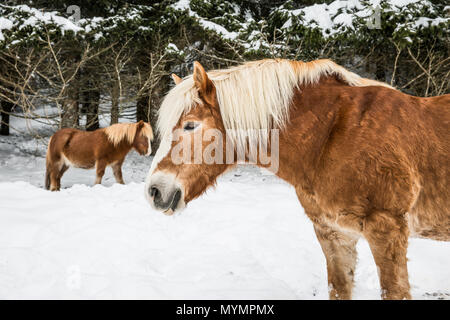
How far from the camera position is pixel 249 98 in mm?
1899

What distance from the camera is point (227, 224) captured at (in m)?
4.11

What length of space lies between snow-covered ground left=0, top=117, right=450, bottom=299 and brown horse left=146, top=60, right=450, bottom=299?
0.66m

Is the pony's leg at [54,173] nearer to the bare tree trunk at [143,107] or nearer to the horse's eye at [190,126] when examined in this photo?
the bare tree trunk at [143,107]

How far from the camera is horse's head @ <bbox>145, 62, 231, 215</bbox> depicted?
181cm

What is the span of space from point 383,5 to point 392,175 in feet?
17.0

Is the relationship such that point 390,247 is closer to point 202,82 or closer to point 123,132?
point 202,82

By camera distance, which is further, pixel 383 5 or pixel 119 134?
pixel 119 134

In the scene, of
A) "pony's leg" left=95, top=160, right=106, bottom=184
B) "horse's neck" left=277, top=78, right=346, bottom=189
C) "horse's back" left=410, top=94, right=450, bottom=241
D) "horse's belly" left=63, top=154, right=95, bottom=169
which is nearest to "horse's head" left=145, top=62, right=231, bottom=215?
"horse's neck" left=277, top=78, right=346, bottom=189

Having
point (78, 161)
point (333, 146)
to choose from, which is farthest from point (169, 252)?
point (78, 161)

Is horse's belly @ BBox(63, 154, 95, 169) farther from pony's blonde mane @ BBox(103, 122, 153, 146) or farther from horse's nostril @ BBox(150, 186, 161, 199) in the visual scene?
horse's nostril @ BBox(150, 186, 161, 199)

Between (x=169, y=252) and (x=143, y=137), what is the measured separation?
14.2ft

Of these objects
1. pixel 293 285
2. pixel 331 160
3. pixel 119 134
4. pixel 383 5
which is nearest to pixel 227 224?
pixel 293 285

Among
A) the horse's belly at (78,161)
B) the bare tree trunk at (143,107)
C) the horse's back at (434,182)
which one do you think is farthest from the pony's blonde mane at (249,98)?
the bare tree trunk at (143,107)
